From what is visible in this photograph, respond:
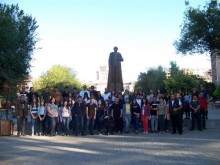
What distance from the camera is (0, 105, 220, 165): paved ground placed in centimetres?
1028

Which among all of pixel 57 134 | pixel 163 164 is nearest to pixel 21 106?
pixel 57 134

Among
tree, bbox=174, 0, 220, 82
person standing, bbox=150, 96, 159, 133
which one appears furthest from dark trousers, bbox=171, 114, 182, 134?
tree, bbox=174, 0, 220, 82

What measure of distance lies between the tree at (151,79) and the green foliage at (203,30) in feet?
87.3

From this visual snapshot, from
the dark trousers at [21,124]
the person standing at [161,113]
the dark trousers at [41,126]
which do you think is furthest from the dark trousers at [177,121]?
the dark trousers at [21,124]

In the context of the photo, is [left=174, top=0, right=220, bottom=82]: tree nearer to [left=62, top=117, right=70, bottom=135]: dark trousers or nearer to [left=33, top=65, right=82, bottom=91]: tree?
[left=62, top=117, right=70, bottom=135]: dark trousers

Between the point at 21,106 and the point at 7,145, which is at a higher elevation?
the point at 21,106

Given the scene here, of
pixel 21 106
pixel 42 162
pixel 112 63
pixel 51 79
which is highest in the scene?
pixel 51 79

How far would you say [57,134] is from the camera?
18.7 metres

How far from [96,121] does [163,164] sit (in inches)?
376

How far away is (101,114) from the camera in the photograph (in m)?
18.7

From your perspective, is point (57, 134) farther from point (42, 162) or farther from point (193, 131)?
point (42, 162)

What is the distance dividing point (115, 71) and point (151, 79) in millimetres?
37632

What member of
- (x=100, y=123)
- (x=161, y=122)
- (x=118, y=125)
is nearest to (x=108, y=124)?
(x=100, y=123)

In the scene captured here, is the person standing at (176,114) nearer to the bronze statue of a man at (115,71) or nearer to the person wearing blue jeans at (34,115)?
the bronze statue of a man at (115,71)
